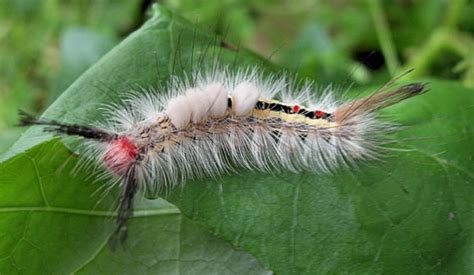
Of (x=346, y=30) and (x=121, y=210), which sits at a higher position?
(x=346, y=30)

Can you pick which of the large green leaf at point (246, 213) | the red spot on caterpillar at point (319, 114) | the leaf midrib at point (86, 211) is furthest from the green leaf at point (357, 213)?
the red spot on caterpillar at point (319, 114)

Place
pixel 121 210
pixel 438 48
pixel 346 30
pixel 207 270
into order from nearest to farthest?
pixel 121 210
pixel 207 270
pixel 438 48
pixel 346 30

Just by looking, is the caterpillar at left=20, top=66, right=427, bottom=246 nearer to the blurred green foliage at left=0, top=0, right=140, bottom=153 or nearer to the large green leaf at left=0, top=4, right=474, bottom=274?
the large green leaf at left=0, top=4, right=474, bottom=274

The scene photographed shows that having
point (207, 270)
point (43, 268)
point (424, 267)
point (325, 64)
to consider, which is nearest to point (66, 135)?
point (43, 268)

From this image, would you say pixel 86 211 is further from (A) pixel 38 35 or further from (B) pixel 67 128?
(A) pixel 38 35

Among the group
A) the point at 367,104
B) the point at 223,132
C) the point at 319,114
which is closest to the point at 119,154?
the point at 223,132

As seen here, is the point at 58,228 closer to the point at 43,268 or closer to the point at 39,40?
the point at 43,268
